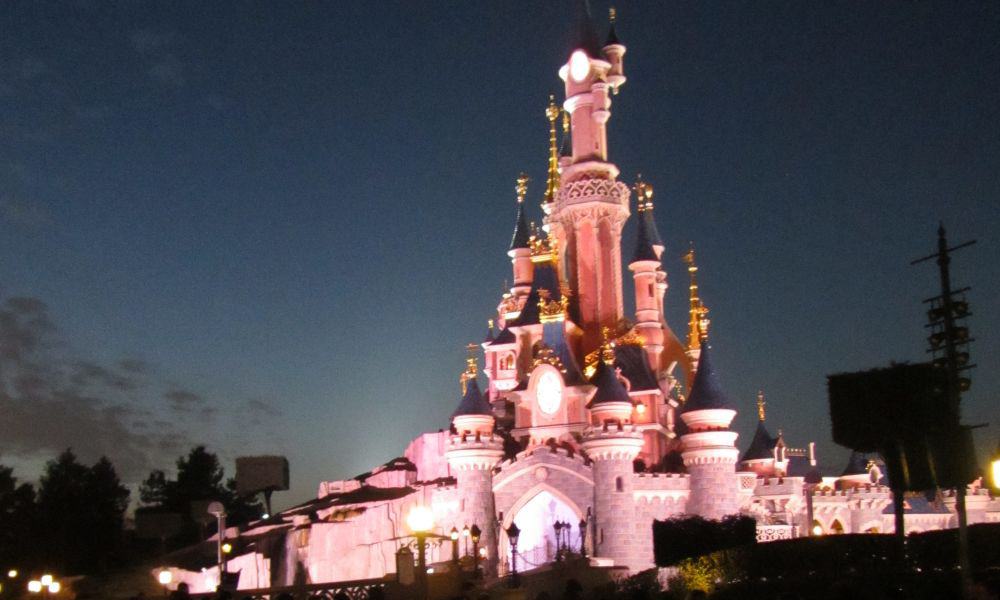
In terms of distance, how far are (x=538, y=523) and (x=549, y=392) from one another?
4.61 metres

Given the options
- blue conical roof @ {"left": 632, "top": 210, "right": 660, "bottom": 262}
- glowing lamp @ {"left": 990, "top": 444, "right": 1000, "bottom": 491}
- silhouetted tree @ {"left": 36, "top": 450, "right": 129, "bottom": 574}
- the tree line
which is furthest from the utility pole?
silhouetted tree @ {"left": 36, "top": 450, "right": 129, "bottom": 574}

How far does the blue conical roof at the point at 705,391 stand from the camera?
36.2m

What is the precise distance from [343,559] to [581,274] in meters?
14.3

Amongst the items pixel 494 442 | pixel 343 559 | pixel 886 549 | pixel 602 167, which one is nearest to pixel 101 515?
pixel 343 559

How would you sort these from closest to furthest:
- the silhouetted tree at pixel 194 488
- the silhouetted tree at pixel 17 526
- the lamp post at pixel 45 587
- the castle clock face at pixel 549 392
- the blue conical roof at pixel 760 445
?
1. the lamp post at pixel 45 587
2. the castle clock face at pixel 549 392
3. the blue conical roof at pixel 760 445
4. the silhouetted tree at pixel 17 526
5. the silhouetted tree at pixel 194 488

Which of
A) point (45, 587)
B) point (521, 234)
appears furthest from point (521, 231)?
point (45, 587)

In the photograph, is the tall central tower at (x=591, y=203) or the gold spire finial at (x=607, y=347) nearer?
the gold spire finial at (x=607, y=347)

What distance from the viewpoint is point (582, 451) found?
36750 millimetres

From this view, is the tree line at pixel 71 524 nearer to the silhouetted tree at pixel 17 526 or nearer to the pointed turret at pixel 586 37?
the silhouetted tree at pixel 17 526

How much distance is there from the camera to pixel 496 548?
36875 mm

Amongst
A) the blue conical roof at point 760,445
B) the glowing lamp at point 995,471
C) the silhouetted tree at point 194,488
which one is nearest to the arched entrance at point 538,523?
the blue conical roof at point 760,445

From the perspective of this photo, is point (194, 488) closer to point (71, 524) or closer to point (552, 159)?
point (71, 524)

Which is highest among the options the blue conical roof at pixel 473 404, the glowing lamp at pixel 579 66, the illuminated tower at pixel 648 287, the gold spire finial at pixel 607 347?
the glowing lamp at pixel 579 66

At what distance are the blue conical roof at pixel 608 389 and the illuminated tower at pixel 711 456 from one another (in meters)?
2.36
